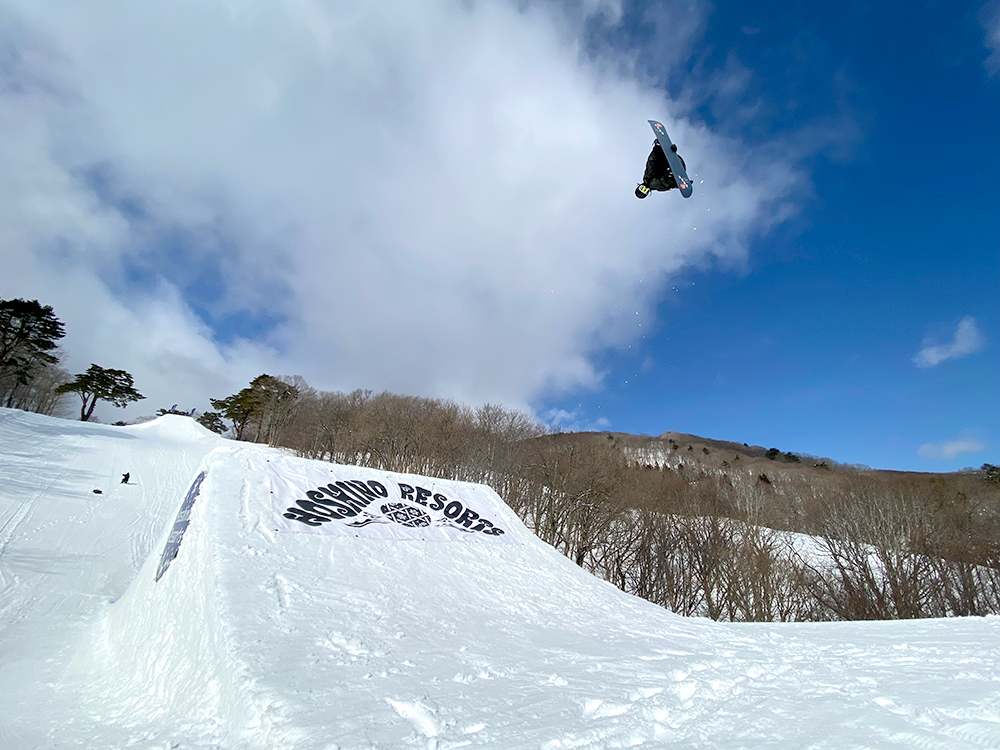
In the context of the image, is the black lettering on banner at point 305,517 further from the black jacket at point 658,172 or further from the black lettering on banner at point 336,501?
the black jacket at point 658,172

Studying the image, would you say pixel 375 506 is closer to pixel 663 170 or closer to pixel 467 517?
pixel 467 517

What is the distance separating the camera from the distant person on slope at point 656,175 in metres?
9.77

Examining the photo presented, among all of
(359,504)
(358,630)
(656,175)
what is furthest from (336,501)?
(656,175)

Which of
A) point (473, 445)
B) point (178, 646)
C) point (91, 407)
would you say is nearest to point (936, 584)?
point (473, 445)

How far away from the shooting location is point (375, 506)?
353 inches

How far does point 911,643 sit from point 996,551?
28.5 meters

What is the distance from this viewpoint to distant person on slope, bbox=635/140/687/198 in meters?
9.77

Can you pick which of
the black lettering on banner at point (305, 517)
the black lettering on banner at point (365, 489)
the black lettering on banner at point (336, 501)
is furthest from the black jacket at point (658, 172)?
the black lettering on banner at point (305, 517)

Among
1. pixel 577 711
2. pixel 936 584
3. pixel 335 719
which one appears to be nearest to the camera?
pixel 335 719

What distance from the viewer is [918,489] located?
28.4 m

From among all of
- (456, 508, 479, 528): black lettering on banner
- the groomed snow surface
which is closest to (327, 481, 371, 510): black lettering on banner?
the groomed snow surface

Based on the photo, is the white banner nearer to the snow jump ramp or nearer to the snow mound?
the snow jump ramp

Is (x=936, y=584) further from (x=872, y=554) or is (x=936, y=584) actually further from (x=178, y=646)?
(x=178, y=646)

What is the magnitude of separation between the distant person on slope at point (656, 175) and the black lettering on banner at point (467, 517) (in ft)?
31.5
